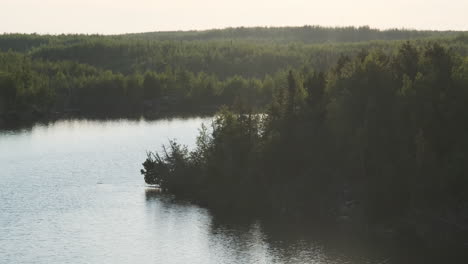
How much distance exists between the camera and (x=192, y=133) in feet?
478

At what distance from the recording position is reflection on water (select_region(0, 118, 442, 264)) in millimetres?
70750

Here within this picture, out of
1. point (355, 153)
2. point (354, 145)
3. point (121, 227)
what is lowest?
point (121, 227)

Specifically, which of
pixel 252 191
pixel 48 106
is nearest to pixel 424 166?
pixel 252 191

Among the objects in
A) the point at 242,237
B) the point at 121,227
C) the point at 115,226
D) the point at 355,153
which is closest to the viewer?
the point at 242,237

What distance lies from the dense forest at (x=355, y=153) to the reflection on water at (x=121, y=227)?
3915 mm

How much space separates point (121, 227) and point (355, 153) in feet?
82.1

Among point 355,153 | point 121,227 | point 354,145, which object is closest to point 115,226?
point 121,227

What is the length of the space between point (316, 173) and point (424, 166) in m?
13.1

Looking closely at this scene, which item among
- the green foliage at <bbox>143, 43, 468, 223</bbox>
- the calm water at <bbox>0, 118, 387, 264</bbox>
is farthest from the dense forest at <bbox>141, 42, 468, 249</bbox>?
the calm water at <bbox>0, 118, 387, 264</bbox>

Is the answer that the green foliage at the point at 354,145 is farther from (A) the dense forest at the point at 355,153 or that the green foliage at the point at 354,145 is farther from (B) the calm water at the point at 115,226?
(B) the calm water at the point at 115,226

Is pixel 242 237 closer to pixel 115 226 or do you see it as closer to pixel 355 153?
pixel 115 226

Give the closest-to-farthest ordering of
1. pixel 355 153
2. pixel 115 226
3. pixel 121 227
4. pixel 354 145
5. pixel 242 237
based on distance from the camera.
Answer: pixel 242 237 < pixel 121 227 < pixel 115 226 < pixel 355 153 < pixel 354 145

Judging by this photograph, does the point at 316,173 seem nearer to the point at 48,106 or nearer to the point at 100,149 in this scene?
the point at 100,149

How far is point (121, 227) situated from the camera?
80.1 m
